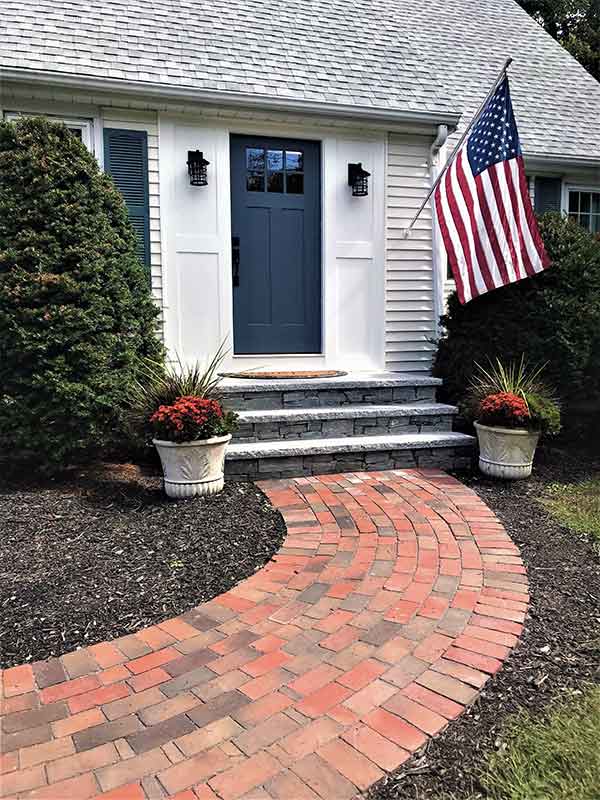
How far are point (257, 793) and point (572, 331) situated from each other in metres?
4.23

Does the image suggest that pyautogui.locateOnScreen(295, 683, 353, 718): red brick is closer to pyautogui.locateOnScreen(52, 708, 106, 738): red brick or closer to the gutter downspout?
pyautogui.locateOnScreen(52, 708, 106, 738): red brick

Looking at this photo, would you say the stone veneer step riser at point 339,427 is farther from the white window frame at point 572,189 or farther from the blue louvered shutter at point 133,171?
the white window frame at point 572,189

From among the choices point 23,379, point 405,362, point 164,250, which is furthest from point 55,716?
point 405,362

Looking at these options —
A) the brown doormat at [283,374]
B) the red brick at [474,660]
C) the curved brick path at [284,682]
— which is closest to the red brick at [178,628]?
the curved brick path at [284,682]

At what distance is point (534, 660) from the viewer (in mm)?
2207

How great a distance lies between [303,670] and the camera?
7.03 feet

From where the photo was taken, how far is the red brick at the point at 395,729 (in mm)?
1788

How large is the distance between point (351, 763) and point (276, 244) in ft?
16.0

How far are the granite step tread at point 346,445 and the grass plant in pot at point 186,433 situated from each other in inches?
12.4

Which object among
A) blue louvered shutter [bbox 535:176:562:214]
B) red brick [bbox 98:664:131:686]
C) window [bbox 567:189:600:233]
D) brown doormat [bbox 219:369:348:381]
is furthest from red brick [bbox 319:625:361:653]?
window [bbox 567:189:600:233]

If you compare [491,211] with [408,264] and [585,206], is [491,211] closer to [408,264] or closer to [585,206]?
[408,264]

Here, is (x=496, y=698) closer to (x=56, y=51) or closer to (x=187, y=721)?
(x=187, y=721)

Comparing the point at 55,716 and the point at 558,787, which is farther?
the point at 55,716

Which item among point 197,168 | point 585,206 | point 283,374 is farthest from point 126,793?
point 585,206
